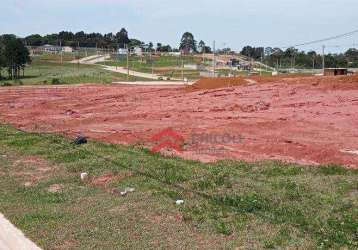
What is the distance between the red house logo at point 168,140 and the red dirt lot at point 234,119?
20 centimetres

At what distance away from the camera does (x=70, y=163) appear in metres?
13.1

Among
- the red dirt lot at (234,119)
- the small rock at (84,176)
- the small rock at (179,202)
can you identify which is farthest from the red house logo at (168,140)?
the small rock at (179,202)

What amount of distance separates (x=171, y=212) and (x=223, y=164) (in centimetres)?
368

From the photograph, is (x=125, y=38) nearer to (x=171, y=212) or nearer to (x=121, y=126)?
(x=121, y=126)

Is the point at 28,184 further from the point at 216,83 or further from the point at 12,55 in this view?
the point at 12,55

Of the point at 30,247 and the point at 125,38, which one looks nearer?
the point at 30,247

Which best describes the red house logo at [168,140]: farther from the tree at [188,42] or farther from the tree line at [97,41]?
the tree at [188,42]

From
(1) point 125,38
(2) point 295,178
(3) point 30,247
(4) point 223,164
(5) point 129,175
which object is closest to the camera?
(3) point 30,247

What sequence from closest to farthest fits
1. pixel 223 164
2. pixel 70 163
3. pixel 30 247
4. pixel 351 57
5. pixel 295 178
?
pixel 30 247 < pixel 295 178 < pixel 223 164 < pixel 70 163 < pixel 351 57

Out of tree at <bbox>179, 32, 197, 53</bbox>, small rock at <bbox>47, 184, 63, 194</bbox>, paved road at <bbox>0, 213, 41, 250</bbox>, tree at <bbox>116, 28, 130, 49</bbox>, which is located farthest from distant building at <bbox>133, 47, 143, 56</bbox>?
paved road at <bbox>0, 213, 41, 250</bbox>

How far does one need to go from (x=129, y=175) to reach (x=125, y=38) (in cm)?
18304

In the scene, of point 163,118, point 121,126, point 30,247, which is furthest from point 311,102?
point 30,247

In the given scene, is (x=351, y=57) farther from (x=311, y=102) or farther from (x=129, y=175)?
(x=129, y=175)

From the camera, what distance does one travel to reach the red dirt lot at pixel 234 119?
45.5ft
